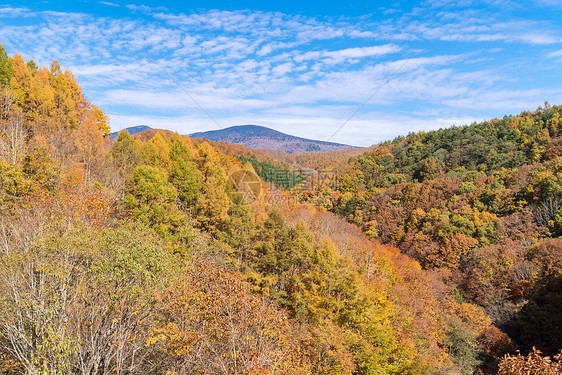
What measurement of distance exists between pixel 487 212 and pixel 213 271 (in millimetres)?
67511

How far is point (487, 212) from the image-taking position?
6272 cm

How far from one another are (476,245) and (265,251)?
4551 cm

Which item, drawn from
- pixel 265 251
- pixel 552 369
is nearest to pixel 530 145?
pixel 265 251

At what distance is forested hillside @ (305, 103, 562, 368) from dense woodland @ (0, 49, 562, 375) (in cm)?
39

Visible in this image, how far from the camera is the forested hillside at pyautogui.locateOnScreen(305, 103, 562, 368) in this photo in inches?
1511

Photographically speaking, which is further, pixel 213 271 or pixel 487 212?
pixel 487 212

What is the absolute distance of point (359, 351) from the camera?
Answer: 22.6 metres

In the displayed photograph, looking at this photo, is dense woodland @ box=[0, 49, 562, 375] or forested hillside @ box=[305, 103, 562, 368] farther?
forested hillside @ box=[305, 103, 562, 368]

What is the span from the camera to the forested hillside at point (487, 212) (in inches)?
1511

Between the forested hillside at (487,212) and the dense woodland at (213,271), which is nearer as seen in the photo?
the dense woodland at (213,271)

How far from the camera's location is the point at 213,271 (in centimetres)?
1324

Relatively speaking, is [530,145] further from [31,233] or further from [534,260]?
[31,233]

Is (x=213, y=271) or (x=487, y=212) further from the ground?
(x=213, y=271)

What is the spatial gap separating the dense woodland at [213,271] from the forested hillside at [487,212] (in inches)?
15.2
